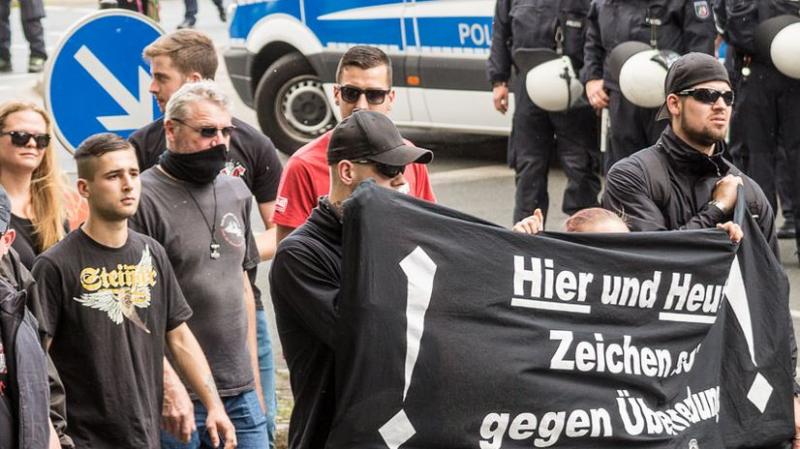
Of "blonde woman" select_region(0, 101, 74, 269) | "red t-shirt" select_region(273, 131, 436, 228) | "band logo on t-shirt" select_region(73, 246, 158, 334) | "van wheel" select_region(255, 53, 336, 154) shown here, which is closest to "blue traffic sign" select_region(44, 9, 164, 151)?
"red t-shirt" select_region(273, 131, 436, 228)

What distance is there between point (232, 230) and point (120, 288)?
693 mm

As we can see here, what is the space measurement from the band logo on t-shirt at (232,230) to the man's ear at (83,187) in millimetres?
578

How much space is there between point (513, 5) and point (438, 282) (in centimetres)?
639

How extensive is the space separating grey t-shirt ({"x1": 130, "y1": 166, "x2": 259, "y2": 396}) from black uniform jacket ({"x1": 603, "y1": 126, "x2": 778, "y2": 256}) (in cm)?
127

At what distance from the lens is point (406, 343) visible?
441cm

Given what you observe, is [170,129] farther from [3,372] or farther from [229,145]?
[3,372]

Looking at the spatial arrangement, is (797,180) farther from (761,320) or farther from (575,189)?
(761,320)

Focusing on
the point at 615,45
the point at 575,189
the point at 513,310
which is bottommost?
the point at 575,189

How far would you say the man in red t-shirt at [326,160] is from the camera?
608 centimetres

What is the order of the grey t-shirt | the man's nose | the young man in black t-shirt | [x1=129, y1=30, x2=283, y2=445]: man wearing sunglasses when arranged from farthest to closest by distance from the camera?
[x1=129, y1=30, x2=283, y2=445]: man wearing sunglasses
the man's nose
the grey t-shirt
the young man in black t-shirt

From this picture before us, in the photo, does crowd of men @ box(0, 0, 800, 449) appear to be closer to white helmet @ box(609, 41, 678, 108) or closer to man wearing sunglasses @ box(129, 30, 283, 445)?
man wearing sunglasses @ box(129, 30, 283, 445)

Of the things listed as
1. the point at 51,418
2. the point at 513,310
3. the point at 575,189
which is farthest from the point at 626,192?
the point at 575,189

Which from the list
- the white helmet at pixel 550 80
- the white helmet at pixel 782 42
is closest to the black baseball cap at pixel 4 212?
the white helmet at pixel 550 80

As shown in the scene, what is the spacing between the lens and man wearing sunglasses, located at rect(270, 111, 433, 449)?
4453 millimetres
